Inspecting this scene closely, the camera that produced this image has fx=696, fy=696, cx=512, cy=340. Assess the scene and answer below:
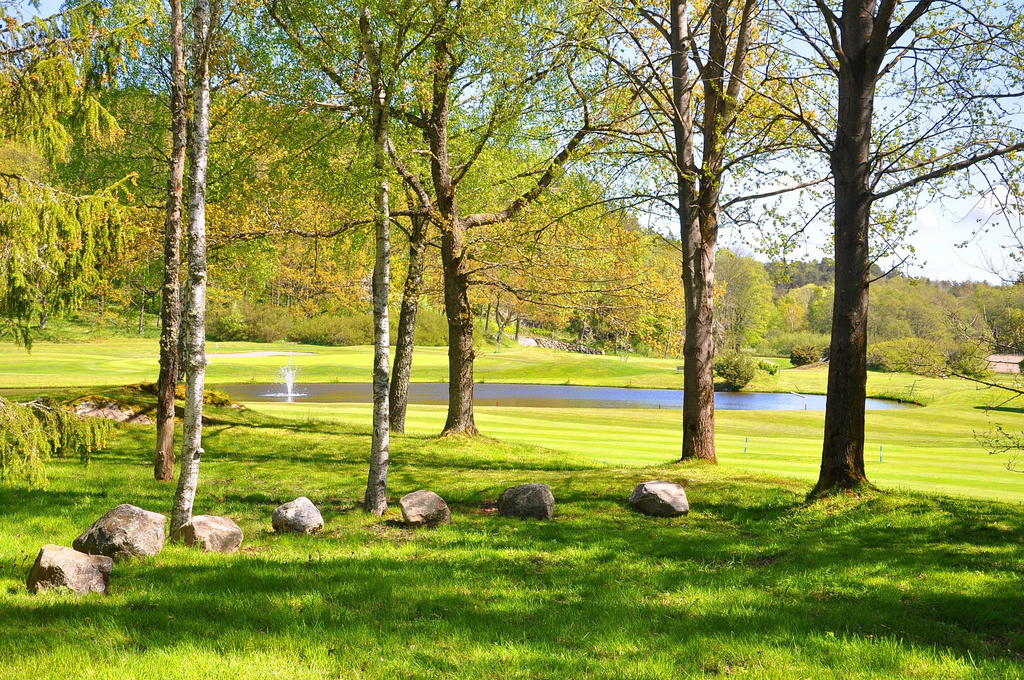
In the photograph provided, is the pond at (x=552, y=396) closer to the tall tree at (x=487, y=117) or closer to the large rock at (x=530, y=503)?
the tall tree at (x=487, y=117)

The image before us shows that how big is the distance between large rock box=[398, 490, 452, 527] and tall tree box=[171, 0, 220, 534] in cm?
Answer: 248

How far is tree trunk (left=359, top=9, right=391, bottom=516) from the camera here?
28.6 ft

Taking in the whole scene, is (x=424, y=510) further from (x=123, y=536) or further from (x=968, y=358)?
(x=968, y=358)

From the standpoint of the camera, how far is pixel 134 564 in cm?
650

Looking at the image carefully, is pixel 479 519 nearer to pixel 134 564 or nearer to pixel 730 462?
pixel 134 564

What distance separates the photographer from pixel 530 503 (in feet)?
30.7

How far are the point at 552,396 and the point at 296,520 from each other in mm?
30404

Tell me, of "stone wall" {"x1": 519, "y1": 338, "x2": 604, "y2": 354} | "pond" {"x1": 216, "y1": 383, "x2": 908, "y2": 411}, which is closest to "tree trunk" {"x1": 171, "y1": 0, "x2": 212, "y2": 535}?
"pond" {"x1": 216, "y1": 383, "x2": 908, "y2": 411}

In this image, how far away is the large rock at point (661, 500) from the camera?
9305mm

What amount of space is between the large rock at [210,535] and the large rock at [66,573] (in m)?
1.32

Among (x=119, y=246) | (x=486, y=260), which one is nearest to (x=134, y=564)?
(x=119, y=246)

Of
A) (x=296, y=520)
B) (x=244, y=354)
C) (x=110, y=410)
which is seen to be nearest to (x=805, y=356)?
(x=244, y=354)

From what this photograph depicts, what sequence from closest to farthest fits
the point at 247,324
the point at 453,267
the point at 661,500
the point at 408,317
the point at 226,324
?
the point at 661,500 → the point at 453,267 → the point at 408,317 → the point at 226,324 → the point at 247,324

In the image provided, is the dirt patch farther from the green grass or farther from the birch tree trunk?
the birch tree trunk
